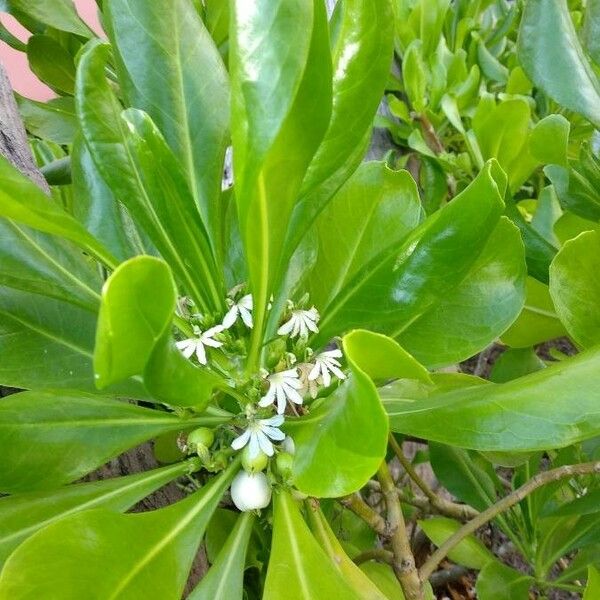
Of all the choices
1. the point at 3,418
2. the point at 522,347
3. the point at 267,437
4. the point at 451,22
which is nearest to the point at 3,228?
the point at 3,418

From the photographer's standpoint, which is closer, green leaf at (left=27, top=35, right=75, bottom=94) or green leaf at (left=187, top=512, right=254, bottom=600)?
green leaf at (left=187, top=512, right=254, bottom=600)

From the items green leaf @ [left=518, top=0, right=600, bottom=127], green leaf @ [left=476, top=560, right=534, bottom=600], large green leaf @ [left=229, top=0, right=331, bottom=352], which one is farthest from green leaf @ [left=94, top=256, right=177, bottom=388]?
green leaf @ [left=476, top=560, right=534, bottom=600]

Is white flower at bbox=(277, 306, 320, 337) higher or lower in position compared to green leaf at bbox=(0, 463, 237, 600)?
higher

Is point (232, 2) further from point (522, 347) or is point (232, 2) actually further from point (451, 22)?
point (451, 22)

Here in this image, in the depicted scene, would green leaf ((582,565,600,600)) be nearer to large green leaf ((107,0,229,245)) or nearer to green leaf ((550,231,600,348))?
green leaf ((550,231,600,348))

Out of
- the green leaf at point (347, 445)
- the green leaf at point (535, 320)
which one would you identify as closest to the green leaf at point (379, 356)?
the green leaf at point (347, 445)

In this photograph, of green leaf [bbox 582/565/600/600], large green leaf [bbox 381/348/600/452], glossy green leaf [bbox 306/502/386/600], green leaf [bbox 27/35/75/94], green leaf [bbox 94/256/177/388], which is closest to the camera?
green leaf [bbox 94/256/177/388]
